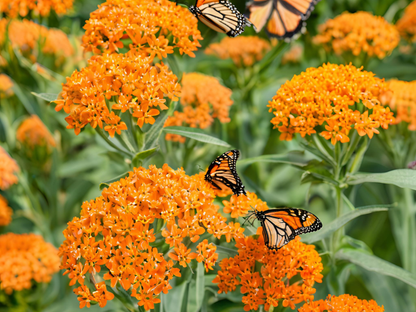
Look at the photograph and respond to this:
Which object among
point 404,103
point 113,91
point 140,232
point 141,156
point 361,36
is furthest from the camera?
point 361,36

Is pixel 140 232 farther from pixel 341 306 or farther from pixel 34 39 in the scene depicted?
pixel 34 39

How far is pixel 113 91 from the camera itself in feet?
3.79

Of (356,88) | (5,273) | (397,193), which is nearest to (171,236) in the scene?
(356,88)

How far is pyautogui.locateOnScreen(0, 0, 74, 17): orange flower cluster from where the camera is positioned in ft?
5.99

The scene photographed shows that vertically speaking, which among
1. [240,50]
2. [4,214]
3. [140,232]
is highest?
[240,50]

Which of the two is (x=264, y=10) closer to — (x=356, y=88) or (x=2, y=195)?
(x=356, y=88)

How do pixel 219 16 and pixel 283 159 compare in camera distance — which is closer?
pixel 283 159

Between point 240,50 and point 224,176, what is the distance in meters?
1.11

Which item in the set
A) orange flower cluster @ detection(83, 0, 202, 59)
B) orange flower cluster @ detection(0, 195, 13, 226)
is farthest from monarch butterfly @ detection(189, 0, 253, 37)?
orange flower cluster @ detection(0, 195, 13, 226)

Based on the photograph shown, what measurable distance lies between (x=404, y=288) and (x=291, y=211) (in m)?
1.06

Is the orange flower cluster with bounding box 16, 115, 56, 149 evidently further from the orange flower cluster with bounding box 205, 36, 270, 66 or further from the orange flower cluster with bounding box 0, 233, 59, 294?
the orange flower cluster with bounding box 205, 36, 270, 66

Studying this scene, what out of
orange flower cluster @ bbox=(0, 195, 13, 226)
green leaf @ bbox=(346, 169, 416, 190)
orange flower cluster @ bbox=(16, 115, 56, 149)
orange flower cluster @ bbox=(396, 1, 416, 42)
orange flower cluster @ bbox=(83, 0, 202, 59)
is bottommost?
orange flower cluster @ bbox=(0, 195, 13, 226)

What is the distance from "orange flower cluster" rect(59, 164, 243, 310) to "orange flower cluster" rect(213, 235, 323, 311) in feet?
0.29

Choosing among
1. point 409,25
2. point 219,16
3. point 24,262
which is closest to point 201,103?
point 219,16
